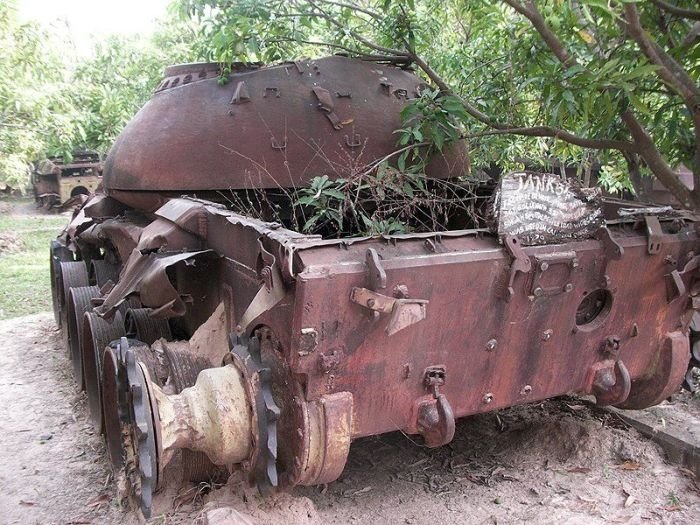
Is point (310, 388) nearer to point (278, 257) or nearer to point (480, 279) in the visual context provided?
point (278, 257)

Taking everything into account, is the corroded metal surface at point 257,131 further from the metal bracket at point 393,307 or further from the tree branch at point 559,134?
the metal bracket at point 393,307

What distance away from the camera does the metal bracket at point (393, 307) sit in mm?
2381

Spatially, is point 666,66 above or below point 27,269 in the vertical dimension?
above

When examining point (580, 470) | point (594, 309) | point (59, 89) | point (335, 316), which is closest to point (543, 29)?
point (594, 309)

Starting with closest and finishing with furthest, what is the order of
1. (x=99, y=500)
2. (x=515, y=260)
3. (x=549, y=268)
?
(x=515, y=260) → (x=549, y=268) → (x=99, y=500)

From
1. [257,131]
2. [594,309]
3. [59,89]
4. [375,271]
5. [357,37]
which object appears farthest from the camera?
[59,89]

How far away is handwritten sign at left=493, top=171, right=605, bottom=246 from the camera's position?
8.95 ft

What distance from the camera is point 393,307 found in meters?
2.41

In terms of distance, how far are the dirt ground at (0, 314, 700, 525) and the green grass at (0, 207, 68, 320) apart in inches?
145

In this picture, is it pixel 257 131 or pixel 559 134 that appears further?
pixel 559 134

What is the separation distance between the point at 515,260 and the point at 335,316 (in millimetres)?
755

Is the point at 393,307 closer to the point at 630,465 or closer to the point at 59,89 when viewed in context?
the point at 630,465

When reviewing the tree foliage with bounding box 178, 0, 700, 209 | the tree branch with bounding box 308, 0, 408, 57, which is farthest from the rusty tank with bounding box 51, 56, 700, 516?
the tree branch with bounding box 308, 0, 408, 57

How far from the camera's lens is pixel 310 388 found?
8.18 ft
